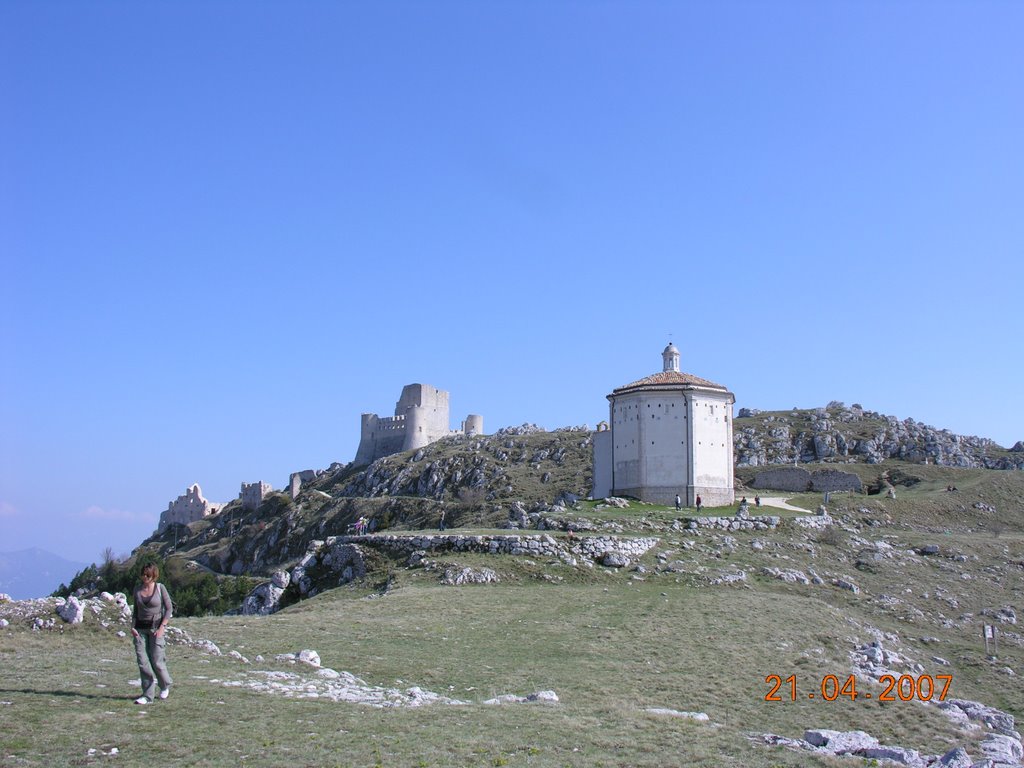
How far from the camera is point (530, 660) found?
2138cm

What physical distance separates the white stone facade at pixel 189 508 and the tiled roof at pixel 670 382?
11354cm

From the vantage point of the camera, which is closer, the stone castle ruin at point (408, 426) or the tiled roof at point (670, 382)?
the tiled roof at point (670, 382)

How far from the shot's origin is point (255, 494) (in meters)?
133

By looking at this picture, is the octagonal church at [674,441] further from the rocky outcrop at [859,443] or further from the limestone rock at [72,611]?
the limestone rock at [72,611]

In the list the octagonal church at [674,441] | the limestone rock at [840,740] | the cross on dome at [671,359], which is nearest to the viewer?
the limestone rock at [840,740]

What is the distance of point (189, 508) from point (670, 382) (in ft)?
394

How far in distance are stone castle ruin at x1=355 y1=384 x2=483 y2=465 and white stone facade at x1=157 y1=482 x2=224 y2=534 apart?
29975mm

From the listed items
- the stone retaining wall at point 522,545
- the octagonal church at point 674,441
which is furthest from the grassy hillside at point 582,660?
the octagonal church at point 674,441

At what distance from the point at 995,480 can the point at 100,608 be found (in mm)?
60455

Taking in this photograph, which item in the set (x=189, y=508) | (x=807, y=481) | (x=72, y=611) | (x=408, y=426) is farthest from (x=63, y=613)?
(x=189, y=508)

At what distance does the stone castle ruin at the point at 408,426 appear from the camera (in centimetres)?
13538

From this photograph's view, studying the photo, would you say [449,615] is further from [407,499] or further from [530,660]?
[407,499]

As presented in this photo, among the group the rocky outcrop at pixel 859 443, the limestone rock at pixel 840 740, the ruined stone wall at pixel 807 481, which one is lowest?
the limestone rock at pixel 840 740

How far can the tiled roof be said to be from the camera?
51562 mm
